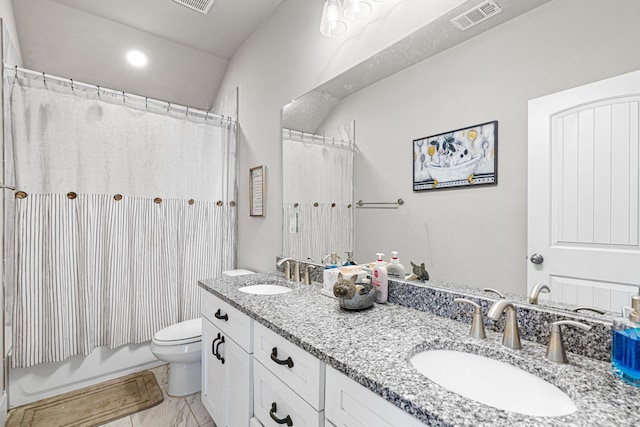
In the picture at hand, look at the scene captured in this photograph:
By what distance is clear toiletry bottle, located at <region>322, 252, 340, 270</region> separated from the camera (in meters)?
1.69

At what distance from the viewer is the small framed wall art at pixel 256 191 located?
7.62 ft

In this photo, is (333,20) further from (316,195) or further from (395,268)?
(395,268)

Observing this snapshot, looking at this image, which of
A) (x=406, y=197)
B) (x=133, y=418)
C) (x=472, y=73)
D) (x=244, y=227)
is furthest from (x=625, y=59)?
(x=133, y=418)

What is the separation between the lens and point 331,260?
173 centimetres

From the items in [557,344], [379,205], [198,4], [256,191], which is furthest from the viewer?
[256,191]

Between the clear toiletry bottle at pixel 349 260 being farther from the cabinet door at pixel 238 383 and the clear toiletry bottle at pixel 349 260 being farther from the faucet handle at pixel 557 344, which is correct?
the faucet handle at pixel 557 344

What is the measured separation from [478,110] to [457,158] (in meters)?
0.17

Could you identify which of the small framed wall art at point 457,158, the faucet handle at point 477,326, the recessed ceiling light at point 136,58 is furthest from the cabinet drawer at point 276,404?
the recessed ceiling light at point 136,58

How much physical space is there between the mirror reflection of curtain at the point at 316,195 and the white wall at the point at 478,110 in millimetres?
113

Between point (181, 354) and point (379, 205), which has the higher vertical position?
point (379, 205)

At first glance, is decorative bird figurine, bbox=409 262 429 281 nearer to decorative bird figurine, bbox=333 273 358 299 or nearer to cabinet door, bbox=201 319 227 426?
decorative bird figurine, bbox=333 273 358 299

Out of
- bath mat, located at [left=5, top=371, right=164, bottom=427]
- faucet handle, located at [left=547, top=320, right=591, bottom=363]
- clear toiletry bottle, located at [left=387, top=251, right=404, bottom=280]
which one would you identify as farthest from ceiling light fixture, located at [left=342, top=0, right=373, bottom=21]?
bath mat, located at [left=5, top=371, right=164, bottom=427]

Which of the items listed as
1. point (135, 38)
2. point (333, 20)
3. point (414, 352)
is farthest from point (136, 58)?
point (414, 352)

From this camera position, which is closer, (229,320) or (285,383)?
(285,383)
